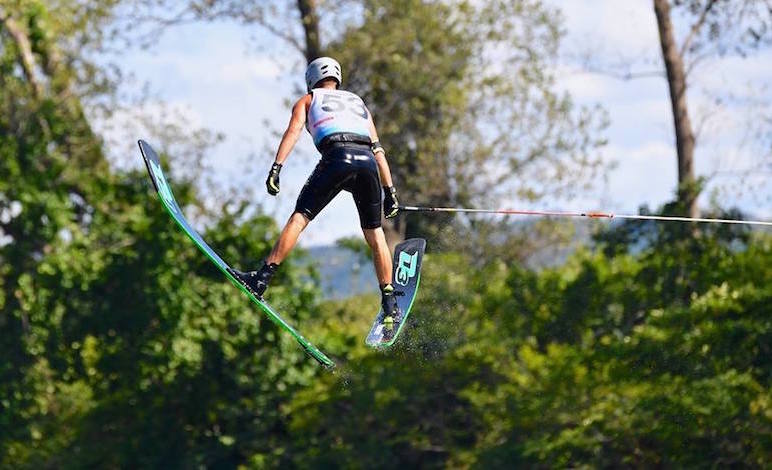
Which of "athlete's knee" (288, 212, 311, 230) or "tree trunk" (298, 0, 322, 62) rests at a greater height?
"tree trunk" (298, 0, 322, 62)

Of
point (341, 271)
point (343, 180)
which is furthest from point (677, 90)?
point (343, 180)

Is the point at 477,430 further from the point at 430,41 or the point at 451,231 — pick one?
the point at 430,41

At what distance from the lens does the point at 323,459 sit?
20125 mm

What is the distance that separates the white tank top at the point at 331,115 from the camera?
28.5ft

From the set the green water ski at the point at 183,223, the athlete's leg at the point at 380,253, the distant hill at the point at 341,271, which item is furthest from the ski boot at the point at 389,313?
the distant hill at the point at 341,271

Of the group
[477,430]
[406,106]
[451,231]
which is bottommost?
[477,430]

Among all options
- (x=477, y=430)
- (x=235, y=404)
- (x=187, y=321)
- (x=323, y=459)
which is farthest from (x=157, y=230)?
(x=477, y=430)

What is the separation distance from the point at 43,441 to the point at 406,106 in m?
8.17

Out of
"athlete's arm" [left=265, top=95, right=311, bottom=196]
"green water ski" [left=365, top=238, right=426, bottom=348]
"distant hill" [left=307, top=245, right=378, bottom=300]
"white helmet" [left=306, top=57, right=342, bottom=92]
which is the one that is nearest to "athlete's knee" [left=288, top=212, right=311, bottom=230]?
"athlete's arm" [left=265, top=95, right=311, bottom=196]

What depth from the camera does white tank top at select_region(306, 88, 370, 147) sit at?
869 cm

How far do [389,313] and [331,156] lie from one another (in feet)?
4.41

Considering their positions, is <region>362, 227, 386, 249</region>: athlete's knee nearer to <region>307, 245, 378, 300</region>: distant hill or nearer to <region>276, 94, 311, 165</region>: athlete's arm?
<region>276, 94, 311, 165</region>: athlete's arm

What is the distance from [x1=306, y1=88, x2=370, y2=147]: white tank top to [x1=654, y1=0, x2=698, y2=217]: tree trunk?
11627 mm

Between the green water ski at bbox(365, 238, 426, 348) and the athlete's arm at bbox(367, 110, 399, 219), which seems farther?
the green water ski at bbox(365, 238, 426, 348)
